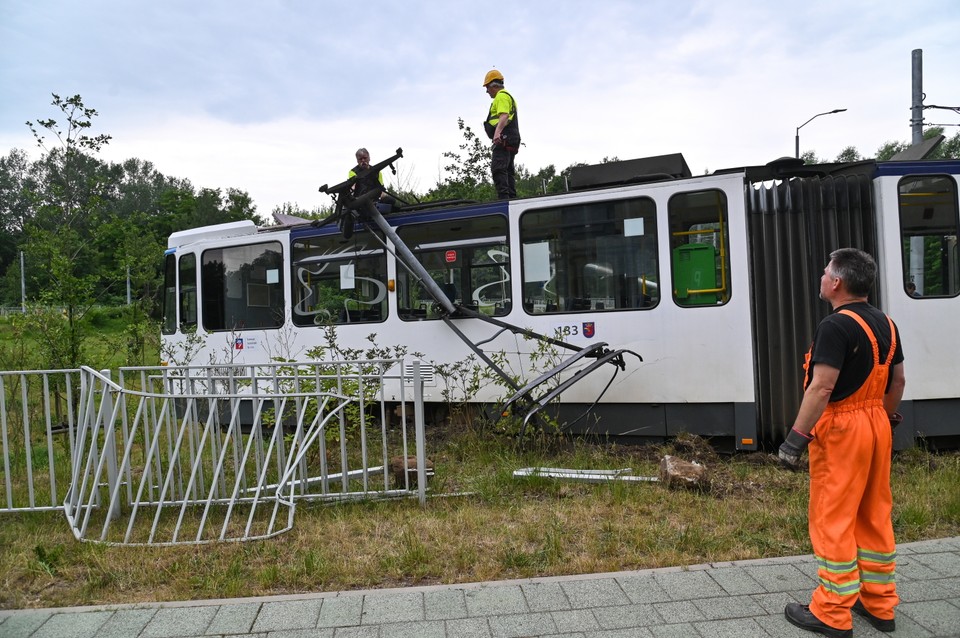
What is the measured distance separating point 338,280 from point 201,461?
3221 mm

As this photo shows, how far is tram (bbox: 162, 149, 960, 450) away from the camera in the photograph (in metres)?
6.35

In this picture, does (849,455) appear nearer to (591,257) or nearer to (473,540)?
(473,540)

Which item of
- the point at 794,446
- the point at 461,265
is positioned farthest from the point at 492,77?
the point at 794,446

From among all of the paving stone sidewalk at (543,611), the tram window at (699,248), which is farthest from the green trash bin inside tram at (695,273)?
the paving stone sidewalk at (543,611)

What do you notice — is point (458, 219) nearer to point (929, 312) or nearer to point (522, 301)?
point (522, 301)

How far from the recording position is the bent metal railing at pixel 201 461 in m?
4.78

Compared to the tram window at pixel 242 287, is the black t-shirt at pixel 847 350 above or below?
below

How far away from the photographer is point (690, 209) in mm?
6828

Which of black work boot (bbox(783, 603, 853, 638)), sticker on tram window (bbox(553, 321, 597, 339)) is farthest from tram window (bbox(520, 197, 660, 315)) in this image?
black work boot (bbox(783, 603, 853, 638))

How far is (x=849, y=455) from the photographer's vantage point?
316 centimetres

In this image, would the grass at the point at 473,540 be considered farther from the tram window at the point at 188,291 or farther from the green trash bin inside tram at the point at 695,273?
the tram window at the point at 188,291

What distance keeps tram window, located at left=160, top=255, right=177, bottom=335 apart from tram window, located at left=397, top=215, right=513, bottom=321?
3593 millimetres

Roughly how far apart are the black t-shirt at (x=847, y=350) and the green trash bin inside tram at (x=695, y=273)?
3507 millimetres

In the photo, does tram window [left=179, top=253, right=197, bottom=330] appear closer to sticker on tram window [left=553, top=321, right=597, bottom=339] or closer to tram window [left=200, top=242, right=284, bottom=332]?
tram window [left=200, top=242, right=284, bottom=332]
